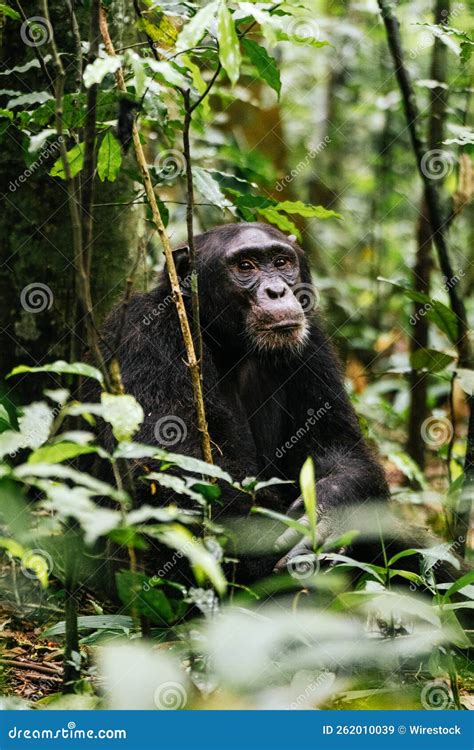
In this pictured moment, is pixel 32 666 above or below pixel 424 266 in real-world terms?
below

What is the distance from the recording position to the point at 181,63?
431 cm

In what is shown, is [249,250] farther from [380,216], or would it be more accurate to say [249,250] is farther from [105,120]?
[380,216]

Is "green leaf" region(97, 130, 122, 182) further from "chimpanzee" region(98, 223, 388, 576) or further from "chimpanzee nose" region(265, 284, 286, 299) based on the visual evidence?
"chimpanzee nose" region(265, 284, 286, 299)

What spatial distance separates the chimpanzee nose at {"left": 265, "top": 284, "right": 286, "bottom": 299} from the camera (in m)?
5.73

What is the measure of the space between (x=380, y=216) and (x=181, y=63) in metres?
9.17

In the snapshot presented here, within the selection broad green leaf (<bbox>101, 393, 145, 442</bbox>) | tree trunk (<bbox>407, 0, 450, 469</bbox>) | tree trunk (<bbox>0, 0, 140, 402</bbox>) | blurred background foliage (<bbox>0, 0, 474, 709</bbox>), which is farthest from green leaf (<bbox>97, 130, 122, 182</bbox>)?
tree trunk (<bbox>407, 0, 450, 469</bbox>)

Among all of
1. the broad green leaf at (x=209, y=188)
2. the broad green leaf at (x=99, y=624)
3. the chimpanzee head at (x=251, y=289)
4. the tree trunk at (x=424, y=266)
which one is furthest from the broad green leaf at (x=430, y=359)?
the broad green leaf at (x=99, y=624)

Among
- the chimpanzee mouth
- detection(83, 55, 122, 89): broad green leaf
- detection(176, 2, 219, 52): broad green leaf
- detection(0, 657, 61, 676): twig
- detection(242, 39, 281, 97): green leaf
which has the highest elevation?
detection(242, 39, 281, 97): green leaf

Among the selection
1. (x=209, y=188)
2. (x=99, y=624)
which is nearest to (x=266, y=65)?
(x=209, y=188)

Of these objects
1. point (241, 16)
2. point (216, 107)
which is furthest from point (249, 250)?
point (216, 107)

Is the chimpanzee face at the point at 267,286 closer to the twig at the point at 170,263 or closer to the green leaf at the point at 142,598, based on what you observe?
the twig at the point at 170,263

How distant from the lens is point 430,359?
6.60 m

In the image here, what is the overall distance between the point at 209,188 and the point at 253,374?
1489 millimetres

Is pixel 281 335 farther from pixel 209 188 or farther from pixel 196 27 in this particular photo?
pixel 196 27
